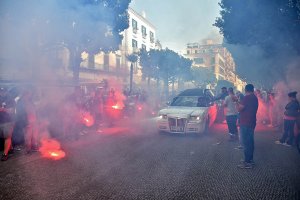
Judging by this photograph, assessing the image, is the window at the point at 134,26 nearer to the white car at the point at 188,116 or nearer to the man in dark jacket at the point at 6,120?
the white car at the point at 188,116

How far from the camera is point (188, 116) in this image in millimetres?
9953

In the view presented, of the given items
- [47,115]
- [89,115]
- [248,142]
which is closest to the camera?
[248,142]

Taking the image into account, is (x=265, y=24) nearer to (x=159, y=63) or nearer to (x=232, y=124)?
(x=232, y=124)

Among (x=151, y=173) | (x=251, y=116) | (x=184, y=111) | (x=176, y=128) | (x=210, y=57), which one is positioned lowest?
(x=151, y=173)

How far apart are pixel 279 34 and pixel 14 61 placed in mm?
17471

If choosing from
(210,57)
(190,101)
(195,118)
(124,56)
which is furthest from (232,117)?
(210,57)

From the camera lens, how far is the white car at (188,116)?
992 centimetres

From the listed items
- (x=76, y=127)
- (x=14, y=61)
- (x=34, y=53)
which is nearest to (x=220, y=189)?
(x=76, y=127)

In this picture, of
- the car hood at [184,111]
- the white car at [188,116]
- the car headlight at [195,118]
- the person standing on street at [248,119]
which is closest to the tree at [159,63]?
the white car at [188,116]

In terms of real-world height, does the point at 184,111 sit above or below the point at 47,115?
above

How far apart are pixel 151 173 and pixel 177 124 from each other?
4.61m

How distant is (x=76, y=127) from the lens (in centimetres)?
1005

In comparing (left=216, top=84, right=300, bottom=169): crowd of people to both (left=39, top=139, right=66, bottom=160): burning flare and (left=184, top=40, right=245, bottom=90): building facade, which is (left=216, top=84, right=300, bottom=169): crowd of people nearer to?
(left=39, top=139, right=66, bottom=160): burning flare

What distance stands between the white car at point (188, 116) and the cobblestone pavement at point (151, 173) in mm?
1418
